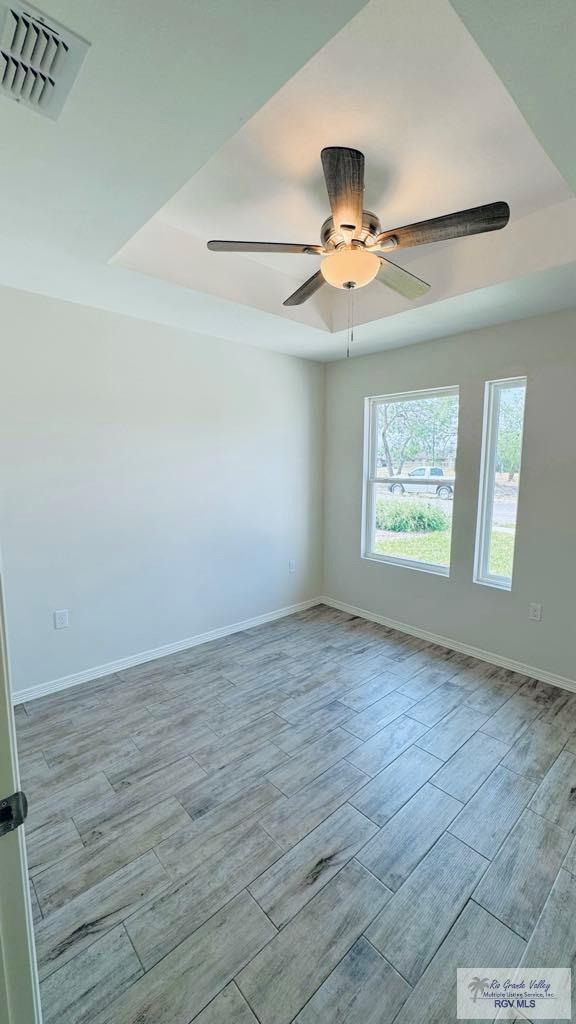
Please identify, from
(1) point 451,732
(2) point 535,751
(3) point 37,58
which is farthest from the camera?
(1) point 451,732

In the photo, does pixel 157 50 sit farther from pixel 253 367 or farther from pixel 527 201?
pixel 253 367

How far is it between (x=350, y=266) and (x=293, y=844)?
2.34 metres

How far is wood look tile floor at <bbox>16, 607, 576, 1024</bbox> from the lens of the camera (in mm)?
1200

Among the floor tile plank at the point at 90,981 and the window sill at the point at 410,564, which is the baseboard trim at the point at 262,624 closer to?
the window sill at the point at 410,564

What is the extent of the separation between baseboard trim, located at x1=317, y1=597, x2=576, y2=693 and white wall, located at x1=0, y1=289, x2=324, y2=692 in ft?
2.54

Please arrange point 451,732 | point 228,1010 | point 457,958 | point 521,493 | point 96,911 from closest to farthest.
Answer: point 228,1010 < point 457,958 < point 96,911 < point 451,732 < point 521,493

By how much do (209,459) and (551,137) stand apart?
265 cm

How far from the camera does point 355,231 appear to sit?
1.68 metres

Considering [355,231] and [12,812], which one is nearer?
[12,812]

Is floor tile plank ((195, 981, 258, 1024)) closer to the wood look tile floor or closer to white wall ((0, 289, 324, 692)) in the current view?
the wood look tile floor

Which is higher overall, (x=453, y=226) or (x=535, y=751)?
(x=453, y=226)

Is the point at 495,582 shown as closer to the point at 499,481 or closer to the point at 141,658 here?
the point at 499,481

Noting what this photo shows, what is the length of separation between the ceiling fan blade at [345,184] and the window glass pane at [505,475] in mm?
1886

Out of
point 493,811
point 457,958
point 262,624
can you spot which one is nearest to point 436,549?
point 262,624
